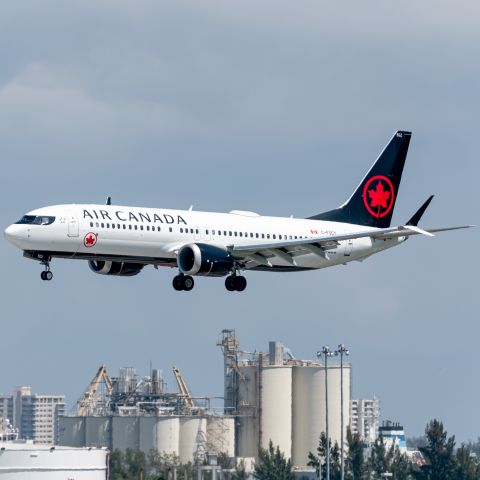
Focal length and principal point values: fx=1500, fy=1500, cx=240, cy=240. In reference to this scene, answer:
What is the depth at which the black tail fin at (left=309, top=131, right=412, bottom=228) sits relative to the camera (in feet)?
387

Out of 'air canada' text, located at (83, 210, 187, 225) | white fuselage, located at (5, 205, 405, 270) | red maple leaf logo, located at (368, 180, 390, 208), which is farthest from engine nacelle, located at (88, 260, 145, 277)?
red maple leaf logo, located at (368, 180, 390, 208)

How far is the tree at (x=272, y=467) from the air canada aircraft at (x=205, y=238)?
232 feet

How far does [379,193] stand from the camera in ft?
397

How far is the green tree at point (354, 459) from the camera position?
18888cm

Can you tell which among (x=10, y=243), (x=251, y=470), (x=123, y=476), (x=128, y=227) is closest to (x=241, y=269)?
(x=128, y=227)

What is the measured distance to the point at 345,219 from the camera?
117250mm

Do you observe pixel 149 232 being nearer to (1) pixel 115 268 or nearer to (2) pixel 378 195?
(1) pixel 115 268

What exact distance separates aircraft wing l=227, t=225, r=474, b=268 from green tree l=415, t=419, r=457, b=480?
87.1m

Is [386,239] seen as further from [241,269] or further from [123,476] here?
[123,476]

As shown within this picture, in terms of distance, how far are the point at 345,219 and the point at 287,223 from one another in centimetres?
816

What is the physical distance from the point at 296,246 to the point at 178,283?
28.3ft

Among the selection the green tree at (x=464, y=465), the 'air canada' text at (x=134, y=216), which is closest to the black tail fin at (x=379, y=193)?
the 'air canada' text at (x=134, y=216)

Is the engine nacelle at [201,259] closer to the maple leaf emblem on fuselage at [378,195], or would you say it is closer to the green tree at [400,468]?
the maple leaf emblem on fuselage at [378,195]

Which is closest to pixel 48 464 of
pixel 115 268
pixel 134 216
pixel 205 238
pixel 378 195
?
pixel 115 268
